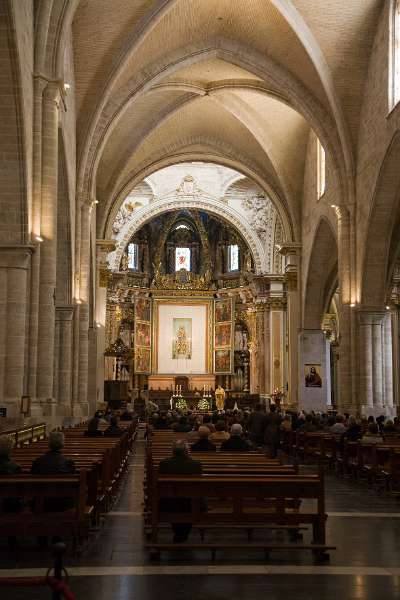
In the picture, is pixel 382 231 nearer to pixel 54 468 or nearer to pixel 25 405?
pixel 25 405

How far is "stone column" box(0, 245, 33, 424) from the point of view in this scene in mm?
14539

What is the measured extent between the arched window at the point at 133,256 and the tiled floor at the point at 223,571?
39.1 m

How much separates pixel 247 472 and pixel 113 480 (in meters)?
3.99

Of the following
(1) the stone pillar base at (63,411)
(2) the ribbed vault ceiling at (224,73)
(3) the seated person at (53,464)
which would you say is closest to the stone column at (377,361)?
(2) the ribbed vault ceiling at (224,73)

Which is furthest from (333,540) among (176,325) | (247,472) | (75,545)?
(176,325)

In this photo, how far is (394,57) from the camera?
834 inches

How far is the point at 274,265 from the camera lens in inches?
1615

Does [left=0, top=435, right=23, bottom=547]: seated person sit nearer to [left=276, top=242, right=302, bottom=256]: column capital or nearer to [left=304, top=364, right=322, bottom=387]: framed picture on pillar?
[left=304, top=364, right=322, bottom=387]: framed picture on pillar

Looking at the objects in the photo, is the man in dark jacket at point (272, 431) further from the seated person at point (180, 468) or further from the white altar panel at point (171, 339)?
the white altar panel at point (171, 339)

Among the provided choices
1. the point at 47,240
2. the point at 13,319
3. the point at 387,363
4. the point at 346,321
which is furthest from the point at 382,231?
the point at 13,319

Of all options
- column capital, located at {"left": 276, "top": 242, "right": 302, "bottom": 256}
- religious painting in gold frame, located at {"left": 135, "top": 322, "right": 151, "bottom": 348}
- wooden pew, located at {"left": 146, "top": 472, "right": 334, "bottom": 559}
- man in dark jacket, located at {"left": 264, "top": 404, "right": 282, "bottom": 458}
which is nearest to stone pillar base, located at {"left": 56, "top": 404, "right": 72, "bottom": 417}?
man in dark jacket, located at {"left": 264, "top": 404, "right": 282, "bottom": 458}

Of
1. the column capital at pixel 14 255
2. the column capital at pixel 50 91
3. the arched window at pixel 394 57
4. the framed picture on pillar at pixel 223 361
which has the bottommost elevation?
the framed picture on pillar at pixel 223 361

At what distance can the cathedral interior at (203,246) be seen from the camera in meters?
8.55

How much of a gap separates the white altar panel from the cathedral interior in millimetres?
116
